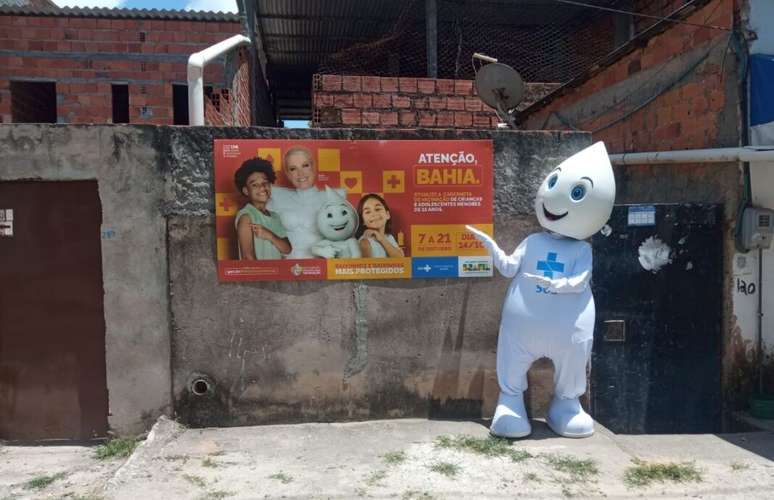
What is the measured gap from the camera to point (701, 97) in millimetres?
5340

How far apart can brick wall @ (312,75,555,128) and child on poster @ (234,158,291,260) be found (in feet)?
12.3

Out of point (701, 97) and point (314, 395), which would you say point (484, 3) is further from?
point (314, 395)

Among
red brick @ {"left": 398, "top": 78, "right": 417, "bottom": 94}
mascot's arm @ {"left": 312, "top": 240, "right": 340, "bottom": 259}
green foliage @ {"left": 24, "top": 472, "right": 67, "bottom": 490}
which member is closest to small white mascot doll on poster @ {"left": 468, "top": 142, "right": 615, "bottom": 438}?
mascot's arm @ {"left": 312, "top": 240, "right": 340, "bottom": 259}

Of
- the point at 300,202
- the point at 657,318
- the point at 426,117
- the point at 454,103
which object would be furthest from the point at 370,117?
the point at 657,318

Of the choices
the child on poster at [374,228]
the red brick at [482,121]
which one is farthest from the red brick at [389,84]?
the child on poster at [374,228]

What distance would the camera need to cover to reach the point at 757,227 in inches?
190

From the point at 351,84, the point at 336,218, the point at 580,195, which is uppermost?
the point at 351,84

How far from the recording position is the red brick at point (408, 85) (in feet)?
26.7

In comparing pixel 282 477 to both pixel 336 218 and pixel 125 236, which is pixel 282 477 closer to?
pixel 336 218

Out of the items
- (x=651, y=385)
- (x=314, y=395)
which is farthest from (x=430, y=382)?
(x=651, y=385)

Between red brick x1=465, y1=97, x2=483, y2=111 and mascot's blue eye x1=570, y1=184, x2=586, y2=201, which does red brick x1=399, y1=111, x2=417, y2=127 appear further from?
mascot's blue eye x1=570, y1=184, x2=586, y2=201

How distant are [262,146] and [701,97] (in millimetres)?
3970

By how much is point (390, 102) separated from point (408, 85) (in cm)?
36

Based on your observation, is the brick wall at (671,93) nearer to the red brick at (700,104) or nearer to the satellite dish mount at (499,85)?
the red brick at (700,104)
